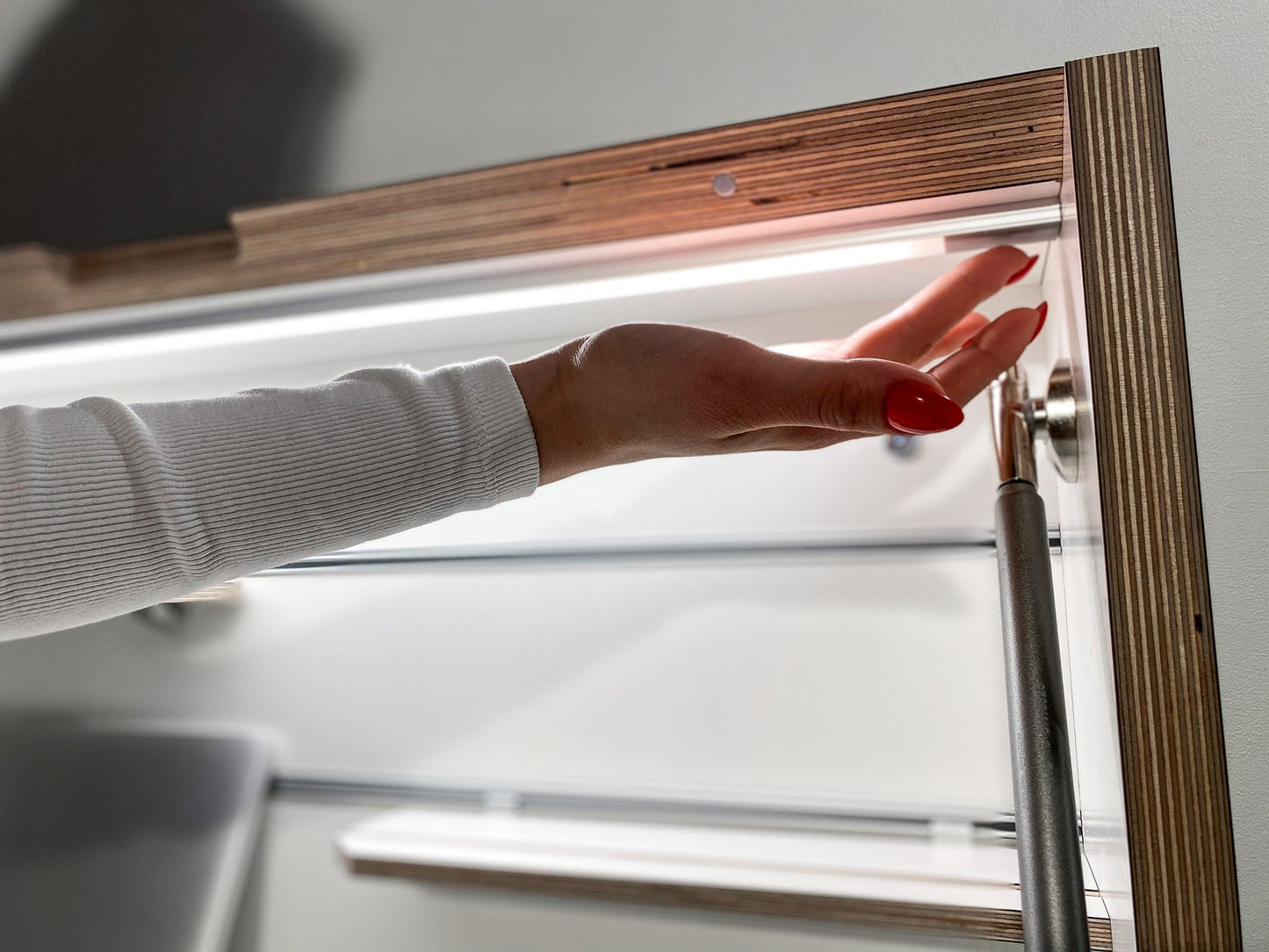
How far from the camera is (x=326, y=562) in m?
0.77

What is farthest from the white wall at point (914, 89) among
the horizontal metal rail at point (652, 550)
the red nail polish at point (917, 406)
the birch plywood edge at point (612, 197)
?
the horizontal metal rail at point (652, 550)

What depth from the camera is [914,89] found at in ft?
1.46

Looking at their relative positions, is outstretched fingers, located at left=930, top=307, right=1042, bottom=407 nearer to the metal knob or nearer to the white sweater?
the metal knob

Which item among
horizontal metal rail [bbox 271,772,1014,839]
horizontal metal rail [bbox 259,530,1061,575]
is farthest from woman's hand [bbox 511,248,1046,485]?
horizontal metal rail [bbox 271,772,1014,839]

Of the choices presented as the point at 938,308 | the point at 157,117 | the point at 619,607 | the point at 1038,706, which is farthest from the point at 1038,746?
the point at 157,117

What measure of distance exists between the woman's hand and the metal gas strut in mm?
53

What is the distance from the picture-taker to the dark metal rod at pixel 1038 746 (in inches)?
14.5

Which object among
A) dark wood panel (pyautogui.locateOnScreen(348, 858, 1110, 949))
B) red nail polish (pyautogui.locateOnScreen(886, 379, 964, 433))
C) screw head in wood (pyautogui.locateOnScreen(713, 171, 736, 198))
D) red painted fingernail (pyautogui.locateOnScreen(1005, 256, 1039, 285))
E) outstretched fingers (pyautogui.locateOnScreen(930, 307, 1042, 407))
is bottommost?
dark wood panel (pyautogui.locateOnScreen(348, 858, 1110, 949))

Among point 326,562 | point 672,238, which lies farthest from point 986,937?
point 326,562

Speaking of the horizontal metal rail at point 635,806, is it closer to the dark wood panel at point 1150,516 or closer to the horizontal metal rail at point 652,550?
the horizontal metal rail at point 652,550

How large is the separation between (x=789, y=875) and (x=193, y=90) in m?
0.65

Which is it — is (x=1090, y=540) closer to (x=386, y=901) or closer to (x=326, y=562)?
(x=326, y=562)

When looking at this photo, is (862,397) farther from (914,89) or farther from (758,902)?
(758,902)

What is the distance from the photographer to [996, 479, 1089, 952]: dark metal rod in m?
0.37
